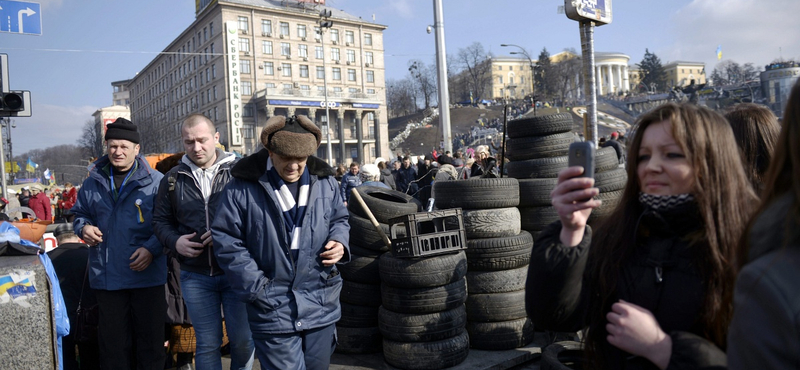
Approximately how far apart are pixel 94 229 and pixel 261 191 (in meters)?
1.55

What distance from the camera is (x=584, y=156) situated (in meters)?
1.57

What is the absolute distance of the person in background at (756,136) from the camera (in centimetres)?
319

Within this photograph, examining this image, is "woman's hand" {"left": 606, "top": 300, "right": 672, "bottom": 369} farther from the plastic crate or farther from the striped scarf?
the plastic crate

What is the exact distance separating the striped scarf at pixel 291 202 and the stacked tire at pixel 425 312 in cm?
173

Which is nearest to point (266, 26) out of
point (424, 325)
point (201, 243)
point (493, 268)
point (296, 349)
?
point (493, 268)

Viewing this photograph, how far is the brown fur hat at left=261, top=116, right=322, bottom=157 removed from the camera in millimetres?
3121

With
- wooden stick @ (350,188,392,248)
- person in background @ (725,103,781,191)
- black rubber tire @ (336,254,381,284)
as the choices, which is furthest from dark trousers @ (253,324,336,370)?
person in background @ (725,103,781,191)

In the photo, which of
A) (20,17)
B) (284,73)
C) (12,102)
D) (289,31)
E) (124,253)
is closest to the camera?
(124,253)

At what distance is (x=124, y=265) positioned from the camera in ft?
12.9

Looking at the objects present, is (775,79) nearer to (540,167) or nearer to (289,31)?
(289,31)

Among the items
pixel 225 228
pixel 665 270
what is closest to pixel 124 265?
pixel 225 228

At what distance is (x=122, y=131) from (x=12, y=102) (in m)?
5.44

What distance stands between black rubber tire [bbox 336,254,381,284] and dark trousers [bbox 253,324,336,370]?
6.23ft

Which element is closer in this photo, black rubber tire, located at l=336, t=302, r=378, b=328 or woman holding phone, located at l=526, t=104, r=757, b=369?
woman holding phone, located at l=526, t=104, r=757, b=369
